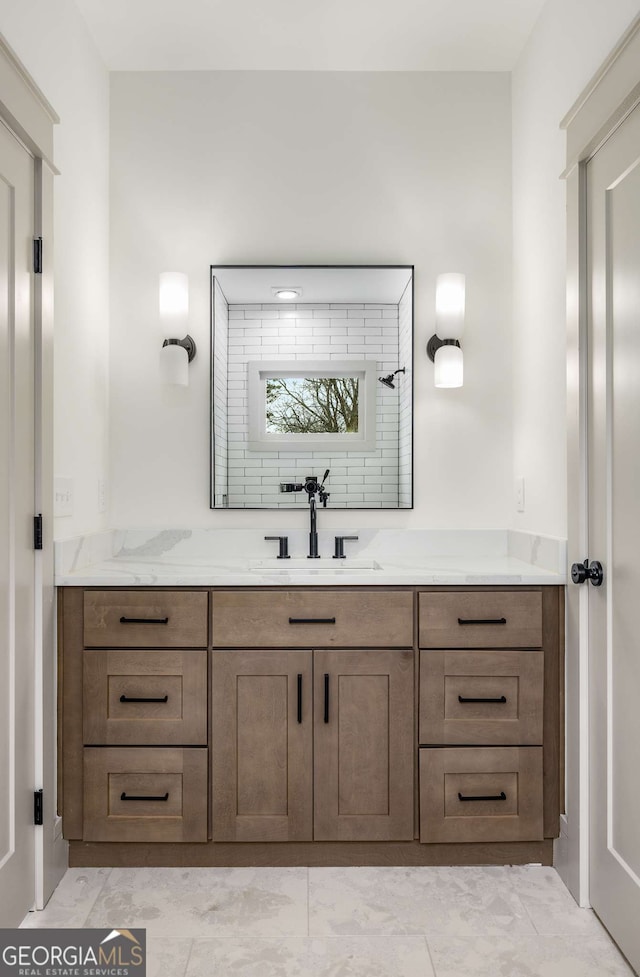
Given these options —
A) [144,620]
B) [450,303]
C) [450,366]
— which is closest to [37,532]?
[144,620]

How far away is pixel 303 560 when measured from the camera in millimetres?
2637

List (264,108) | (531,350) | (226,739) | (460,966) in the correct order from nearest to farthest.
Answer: (460,966) → (226,739) → (531,350) → (264,108)

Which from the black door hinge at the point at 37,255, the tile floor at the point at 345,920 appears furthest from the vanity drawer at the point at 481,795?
the black door hinge at the point at 37,255

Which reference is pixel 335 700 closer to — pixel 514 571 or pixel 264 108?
pixel 514 571

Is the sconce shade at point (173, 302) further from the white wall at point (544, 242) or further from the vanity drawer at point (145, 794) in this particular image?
the vanity drawer at point (145, 794)

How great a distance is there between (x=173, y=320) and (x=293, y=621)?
4.08 feet

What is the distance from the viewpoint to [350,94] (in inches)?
107

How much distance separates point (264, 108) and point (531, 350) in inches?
55.6

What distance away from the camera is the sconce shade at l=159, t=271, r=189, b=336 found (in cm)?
261

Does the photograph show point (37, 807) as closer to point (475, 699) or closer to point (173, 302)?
point (475, 699)

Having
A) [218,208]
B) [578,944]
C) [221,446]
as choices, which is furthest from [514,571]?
[218,208]

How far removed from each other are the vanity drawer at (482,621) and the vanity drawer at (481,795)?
1.07ft

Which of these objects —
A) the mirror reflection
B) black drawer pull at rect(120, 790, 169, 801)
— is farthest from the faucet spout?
black drawer pull at rect(120, 790, 169, 801)

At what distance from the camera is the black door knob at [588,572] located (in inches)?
74.3
